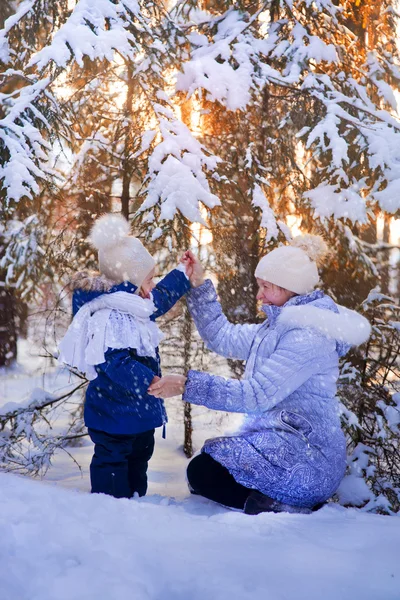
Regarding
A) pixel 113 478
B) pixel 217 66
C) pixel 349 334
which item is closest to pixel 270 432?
pixel 349 334

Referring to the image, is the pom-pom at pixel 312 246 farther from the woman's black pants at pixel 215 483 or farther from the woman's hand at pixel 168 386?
the woman's black pants at pixel 215 483

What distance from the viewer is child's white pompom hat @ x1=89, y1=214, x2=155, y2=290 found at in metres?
3.43

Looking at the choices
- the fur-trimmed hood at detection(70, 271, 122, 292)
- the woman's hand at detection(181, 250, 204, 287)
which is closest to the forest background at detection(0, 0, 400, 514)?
the woman's hand at detection(181, 250, 204, 287)

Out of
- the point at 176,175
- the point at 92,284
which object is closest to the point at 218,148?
the point at 176,175

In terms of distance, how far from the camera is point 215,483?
10.5 ft

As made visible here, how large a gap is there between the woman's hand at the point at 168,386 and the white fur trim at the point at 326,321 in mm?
689

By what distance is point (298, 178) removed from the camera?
5.24 metres

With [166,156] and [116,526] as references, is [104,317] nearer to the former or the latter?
[116,526]

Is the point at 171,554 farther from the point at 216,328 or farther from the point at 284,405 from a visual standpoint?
the point at 216,328

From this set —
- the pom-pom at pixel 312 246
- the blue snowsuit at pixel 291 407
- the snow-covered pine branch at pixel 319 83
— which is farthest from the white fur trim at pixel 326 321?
the snow-covered pine branch at pixel 319 83

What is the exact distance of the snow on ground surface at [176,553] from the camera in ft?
5.83

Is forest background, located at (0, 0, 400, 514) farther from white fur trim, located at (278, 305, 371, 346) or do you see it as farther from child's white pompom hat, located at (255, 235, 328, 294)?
white fur trim, located at (278, 305, 371, 346)

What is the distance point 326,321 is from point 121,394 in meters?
1.31

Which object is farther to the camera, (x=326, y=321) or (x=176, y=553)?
(x=326, y=321)
